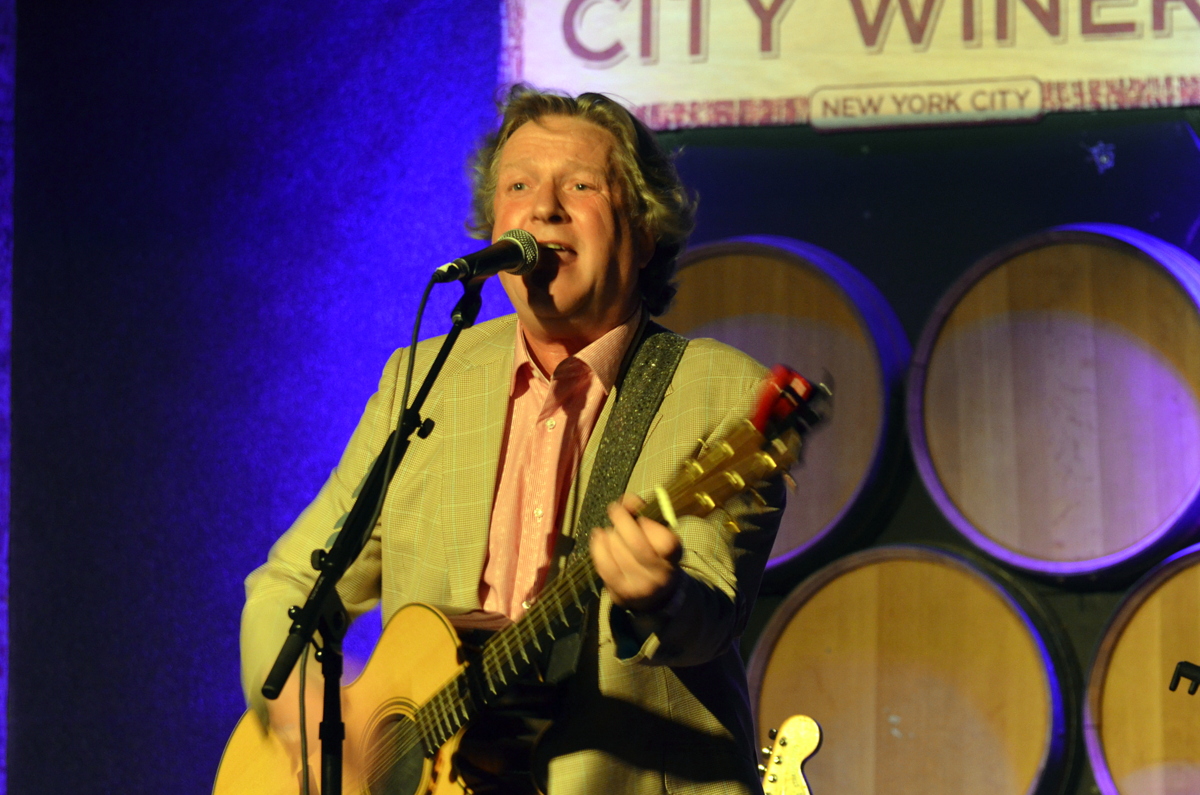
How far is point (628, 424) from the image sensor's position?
1.90m

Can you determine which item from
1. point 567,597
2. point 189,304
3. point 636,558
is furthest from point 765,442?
point 189,304

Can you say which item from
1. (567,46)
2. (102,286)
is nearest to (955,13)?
(567,46)

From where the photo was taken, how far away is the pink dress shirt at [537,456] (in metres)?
1.91

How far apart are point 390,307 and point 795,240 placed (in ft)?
3.61

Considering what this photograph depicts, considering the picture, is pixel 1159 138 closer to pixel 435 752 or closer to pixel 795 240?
pixel 795 240

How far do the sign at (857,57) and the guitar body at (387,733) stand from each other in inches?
62.3

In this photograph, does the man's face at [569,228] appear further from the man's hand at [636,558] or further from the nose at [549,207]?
the man's hand at [636,558]

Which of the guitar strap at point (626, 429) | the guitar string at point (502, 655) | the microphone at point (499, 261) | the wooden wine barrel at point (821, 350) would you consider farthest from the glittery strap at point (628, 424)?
the wooden wine barrel at point (821, 350)

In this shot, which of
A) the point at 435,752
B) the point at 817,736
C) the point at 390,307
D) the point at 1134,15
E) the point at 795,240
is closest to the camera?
the point at 435,752

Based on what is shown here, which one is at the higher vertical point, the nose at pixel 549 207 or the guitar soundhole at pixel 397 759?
the nose at pixel 549 207

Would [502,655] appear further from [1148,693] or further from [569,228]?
[1148,693]

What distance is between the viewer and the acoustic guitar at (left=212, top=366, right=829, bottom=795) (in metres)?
1.42

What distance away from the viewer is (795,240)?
9.67 ft

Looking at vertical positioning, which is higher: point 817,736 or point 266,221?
point 266,221
